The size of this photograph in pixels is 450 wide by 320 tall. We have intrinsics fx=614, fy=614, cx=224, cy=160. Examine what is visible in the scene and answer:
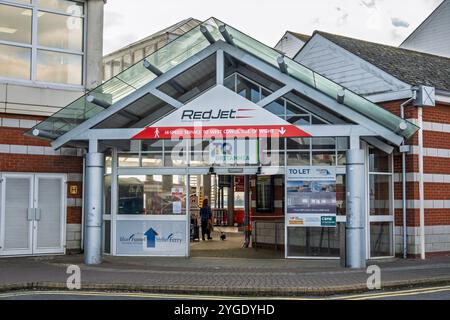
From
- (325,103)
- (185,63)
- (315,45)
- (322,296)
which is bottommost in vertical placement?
(322,296)

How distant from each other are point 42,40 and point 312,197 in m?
8.90

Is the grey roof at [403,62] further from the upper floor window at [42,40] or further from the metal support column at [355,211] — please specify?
the upper floor window at [42,40]

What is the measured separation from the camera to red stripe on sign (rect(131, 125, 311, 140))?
1402 cm

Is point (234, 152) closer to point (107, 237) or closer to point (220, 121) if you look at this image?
point (220, 121)

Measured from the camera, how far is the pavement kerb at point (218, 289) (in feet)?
35.8

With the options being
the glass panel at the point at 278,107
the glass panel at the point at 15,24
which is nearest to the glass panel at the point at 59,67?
the glass panel at the point at 15,24

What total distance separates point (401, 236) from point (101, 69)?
9.91 metres

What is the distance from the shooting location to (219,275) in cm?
1286

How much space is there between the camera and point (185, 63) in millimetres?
14539

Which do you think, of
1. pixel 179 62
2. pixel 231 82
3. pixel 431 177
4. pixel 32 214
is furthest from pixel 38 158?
pixel 431 177

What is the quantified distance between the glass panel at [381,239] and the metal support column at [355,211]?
227cm
